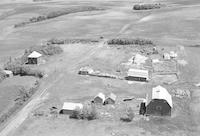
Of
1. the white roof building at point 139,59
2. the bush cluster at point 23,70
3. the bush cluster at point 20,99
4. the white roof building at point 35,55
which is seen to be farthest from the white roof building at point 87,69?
the white roof building at point 35,55

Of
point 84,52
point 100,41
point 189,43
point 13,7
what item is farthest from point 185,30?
point 13,7

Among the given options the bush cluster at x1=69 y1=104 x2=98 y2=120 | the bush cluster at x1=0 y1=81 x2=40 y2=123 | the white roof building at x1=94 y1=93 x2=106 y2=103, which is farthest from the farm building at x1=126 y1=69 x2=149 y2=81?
the bush cluster at x1=0 y1=81 x2=40 y2=123

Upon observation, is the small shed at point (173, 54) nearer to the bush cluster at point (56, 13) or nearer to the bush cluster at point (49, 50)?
the bush cluster at point (49, 50)

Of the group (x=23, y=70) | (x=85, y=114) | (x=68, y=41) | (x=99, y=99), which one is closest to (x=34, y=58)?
(x=23, y=70)

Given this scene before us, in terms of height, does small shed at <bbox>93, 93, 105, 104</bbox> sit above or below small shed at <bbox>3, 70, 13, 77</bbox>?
below

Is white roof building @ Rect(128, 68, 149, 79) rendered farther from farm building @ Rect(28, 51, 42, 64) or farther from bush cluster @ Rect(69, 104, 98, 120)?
farm building @ Rect(28, 51, 42, 64)

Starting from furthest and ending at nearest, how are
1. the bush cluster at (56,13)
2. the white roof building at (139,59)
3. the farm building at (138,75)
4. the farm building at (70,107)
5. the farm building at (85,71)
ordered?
1. the bush cluster at (56,13)
2. the white roof building at (139,59)
3. the farm building at (85,71)
4. the farm building at (138,75)
5. the farm building at (70,107)
